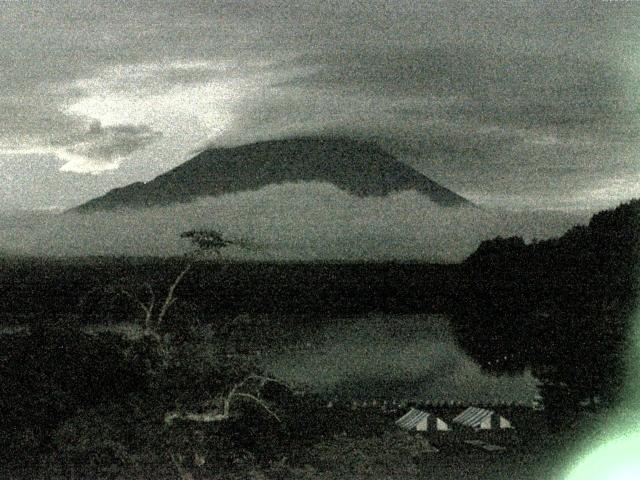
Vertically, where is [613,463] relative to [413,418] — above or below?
below

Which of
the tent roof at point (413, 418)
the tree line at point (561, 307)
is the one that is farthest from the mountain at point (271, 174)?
the tent roof at point (413, 418)

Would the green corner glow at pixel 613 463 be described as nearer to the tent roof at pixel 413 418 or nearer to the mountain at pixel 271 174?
the tent roof at pixel 413 418

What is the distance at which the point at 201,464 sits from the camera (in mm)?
4801

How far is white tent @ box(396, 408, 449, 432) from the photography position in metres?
6.30

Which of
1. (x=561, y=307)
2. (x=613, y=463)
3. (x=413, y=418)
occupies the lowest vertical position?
(x=613, y=463)

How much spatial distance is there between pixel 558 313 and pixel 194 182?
4.44 metres

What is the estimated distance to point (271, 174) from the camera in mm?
8742

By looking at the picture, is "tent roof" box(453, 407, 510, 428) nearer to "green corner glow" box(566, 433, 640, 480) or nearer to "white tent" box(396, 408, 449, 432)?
"white tent" box(396, 408, 449, 432)

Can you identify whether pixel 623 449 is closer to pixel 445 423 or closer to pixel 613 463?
pixel 613 463

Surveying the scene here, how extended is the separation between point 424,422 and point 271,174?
12.4ft

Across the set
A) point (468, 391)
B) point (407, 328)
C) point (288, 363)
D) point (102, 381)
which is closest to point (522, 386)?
point (468, 391)

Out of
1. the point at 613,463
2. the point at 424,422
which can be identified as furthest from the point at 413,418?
the point at 613,463

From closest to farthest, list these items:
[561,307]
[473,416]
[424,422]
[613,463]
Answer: [613,463], [424,422], [473,416], [561,307]

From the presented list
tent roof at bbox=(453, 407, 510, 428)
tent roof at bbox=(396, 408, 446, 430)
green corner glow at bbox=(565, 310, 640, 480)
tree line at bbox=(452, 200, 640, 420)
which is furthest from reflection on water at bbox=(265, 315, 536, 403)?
green corner glow at bbox=(565, 310, 640, 480)
